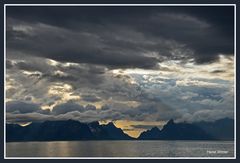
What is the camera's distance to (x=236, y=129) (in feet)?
A: 189

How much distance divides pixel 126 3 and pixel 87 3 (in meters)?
4.98

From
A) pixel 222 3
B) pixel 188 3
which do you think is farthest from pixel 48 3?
pixel 222 3

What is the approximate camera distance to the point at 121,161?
52.8m

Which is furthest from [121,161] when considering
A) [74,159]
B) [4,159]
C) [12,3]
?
[12,3]

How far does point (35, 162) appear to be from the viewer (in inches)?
2125

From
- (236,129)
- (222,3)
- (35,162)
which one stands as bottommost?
(35,162)

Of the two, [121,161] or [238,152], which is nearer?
[121,161]

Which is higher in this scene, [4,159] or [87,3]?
[87,3]

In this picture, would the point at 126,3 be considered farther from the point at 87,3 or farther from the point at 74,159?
the point at 74,159

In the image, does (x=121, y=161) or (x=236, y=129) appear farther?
(x=236, y=129)

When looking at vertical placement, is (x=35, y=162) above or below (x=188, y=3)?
below

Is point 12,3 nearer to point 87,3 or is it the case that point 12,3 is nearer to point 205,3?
point 87,3

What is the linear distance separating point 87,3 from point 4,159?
22.0 m

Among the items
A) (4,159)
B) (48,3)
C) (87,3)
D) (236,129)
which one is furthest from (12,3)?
(236,129)
